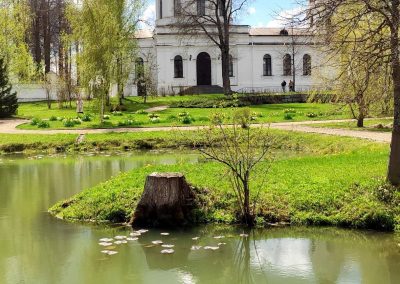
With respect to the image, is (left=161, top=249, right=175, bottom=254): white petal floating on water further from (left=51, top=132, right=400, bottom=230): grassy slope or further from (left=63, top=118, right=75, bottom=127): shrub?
(left=63, top=118, right=75, bottom=127): shrub

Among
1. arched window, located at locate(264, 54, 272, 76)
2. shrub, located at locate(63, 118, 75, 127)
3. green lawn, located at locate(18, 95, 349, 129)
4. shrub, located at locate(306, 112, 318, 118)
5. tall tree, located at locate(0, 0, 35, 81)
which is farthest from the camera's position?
arched window, located at locate(264, 54, 272, 76)

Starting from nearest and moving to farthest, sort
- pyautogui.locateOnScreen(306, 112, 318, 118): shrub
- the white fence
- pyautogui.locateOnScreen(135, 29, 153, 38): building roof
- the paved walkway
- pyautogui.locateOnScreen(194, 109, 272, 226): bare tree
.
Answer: pyautogui.locateOnScreen(194, 109, 272, 226): bare tree
the paved walkway
pyautogui.locateOnScreen(306, 112, 318, 118): shrub
the white fence
pyautogui.locateOnScreen(135, 29, 153, 38): building roof

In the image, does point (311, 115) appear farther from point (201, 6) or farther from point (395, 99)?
point (395, 99)

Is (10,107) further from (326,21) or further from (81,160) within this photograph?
(326,21)

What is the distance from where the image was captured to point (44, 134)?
25.8m

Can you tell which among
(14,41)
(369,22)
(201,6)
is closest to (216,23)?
(201,6)

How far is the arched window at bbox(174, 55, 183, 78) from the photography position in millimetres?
53650

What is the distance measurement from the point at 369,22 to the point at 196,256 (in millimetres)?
5275

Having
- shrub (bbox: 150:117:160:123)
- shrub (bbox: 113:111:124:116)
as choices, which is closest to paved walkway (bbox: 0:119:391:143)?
shrub (bbox: 150:117:160:123)

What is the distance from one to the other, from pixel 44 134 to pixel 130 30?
1627 cm

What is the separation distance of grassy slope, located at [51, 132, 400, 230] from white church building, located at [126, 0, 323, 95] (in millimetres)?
39540

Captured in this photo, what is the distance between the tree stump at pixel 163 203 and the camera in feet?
33.5

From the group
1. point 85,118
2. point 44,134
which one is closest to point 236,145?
point 44,134

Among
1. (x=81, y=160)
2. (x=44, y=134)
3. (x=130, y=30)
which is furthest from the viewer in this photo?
(x=130, y=30)
